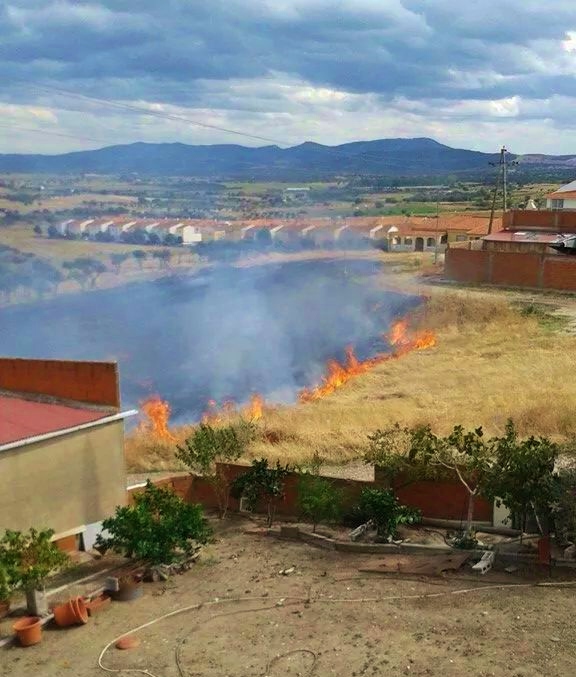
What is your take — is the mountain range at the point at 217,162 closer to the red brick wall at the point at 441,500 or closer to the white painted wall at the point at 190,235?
the white painted wall at the point at 190,235

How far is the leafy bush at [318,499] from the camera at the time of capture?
13.2 m

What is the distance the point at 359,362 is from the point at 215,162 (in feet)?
296

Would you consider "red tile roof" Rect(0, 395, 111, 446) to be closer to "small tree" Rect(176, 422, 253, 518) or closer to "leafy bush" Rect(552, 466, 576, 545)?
"small tree" Rect(176, 422, 253, 518)

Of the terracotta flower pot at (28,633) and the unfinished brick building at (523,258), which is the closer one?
the terracotta flower pot at (28,633)

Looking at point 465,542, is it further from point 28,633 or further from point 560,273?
point 560,273

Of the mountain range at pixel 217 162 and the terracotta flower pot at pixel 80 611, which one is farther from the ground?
the mountain range at pixel 217 162

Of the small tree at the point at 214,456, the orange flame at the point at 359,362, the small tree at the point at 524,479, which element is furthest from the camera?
the orange flame at the point at 359,362

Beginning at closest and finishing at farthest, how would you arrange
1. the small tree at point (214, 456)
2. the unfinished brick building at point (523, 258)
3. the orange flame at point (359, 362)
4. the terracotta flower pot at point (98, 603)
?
the terracotta flower pot at point (98, 603) < the small tree at point (214, 456) < the orange flame at point (359, 362) < the unfinished brick building at point (523, 258)

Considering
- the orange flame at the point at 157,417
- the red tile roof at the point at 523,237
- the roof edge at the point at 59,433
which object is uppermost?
the red tile roof at the point at 523,237

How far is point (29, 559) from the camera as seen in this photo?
10617mm

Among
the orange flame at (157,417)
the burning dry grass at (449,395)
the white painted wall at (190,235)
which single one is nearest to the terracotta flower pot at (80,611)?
the burning dry grass at (449,395)

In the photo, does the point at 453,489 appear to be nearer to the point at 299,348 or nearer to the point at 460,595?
the point at 460,595

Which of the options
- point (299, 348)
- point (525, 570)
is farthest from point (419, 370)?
point (525, 570)

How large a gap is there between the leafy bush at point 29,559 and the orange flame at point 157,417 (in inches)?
417
